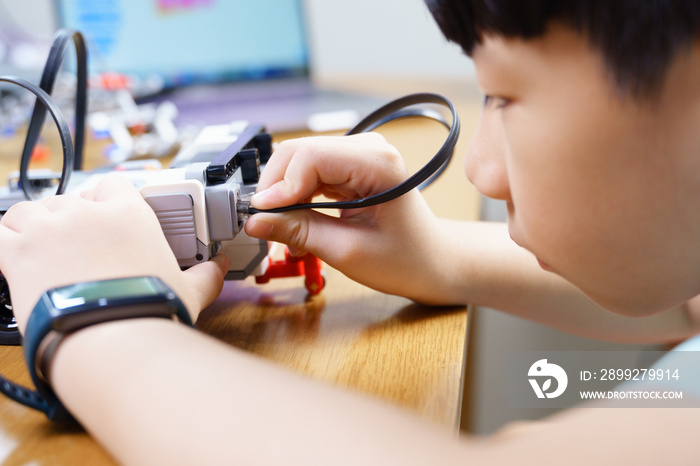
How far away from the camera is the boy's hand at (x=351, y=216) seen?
455mm

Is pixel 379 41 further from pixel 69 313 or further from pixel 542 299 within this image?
pixel 69 313

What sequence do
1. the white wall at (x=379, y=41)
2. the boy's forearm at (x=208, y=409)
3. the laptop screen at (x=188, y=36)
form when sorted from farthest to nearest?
the white wall at (x=379, y=41) < the laptop screen at (x=188, y=36) < the boy's forearm at (x=208, y=409)

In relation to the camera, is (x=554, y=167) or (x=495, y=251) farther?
(x=495, y=251)

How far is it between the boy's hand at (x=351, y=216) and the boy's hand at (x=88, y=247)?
0.25 feet

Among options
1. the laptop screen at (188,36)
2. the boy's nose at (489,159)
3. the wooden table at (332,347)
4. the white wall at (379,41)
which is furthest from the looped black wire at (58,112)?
the white wall at (379,41)

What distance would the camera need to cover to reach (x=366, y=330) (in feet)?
1.51

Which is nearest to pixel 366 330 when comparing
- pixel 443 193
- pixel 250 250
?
pixel 250 250

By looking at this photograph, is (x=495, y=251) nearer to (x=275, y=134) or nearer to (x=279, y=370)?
(x=279, y=370)

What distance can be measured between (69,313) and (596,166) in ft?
0.98

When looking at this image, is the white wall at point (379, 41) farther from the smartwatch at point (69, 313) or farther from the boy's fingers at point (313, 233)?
the smartwatch at point (69, 313)

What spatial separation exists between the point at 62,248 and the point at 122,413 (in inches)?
5.0

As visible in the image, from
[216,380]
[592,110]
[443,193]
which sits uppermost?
[592,110]

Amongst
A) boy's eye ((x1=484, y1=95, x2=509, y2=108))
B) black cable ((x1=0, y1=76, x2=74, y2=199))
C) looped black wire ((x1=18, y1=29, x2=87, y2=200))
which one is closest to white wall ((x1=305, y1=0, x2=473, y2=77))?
looped black wire ((x1=18, y1=29, x2=87, y2=200))

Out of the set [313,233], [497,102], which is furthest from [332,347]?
[497,102]
